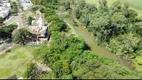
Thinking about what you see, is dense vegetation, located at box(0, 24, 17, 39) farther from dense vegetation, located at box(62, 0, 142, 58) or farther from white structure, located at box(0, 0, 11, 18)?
dense vegetation, located at box(62, 0, 142, 58)

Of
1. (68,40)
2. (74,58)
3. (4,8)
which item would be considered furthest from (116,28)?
(4,8)

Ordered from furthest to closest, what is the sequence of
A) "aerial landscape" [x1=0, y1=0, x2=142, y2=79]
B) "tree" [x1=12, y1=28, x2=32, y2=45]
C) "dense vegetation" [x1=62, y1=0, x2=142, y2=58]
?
"tree" [x1=12, y1=28, x2=32, y2=45] → "dense vegetation" [x1=62, y1=0, x2=142, y2=58] → "aerial landscape" [x1=0, y1=0, x2=142, y2=79]

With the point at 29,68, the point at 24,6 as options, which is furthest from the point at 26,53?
the point at 24,6

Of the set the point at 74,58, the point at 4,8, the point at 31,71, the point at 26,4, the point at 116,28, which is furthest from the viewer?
the point at 26,4

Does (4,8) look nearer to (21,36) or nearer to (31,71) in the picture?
(21,36)

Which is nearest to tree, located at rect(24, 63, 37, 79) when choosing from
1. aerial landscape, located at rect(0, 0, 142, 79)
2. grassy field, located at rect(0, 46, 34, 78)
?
aerial landscape, located at rect(0, 0, 142, 79)

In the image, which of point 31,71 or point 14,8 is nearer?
point 31,71

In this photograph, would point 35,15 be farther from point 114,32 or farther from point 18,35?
point 114,32
